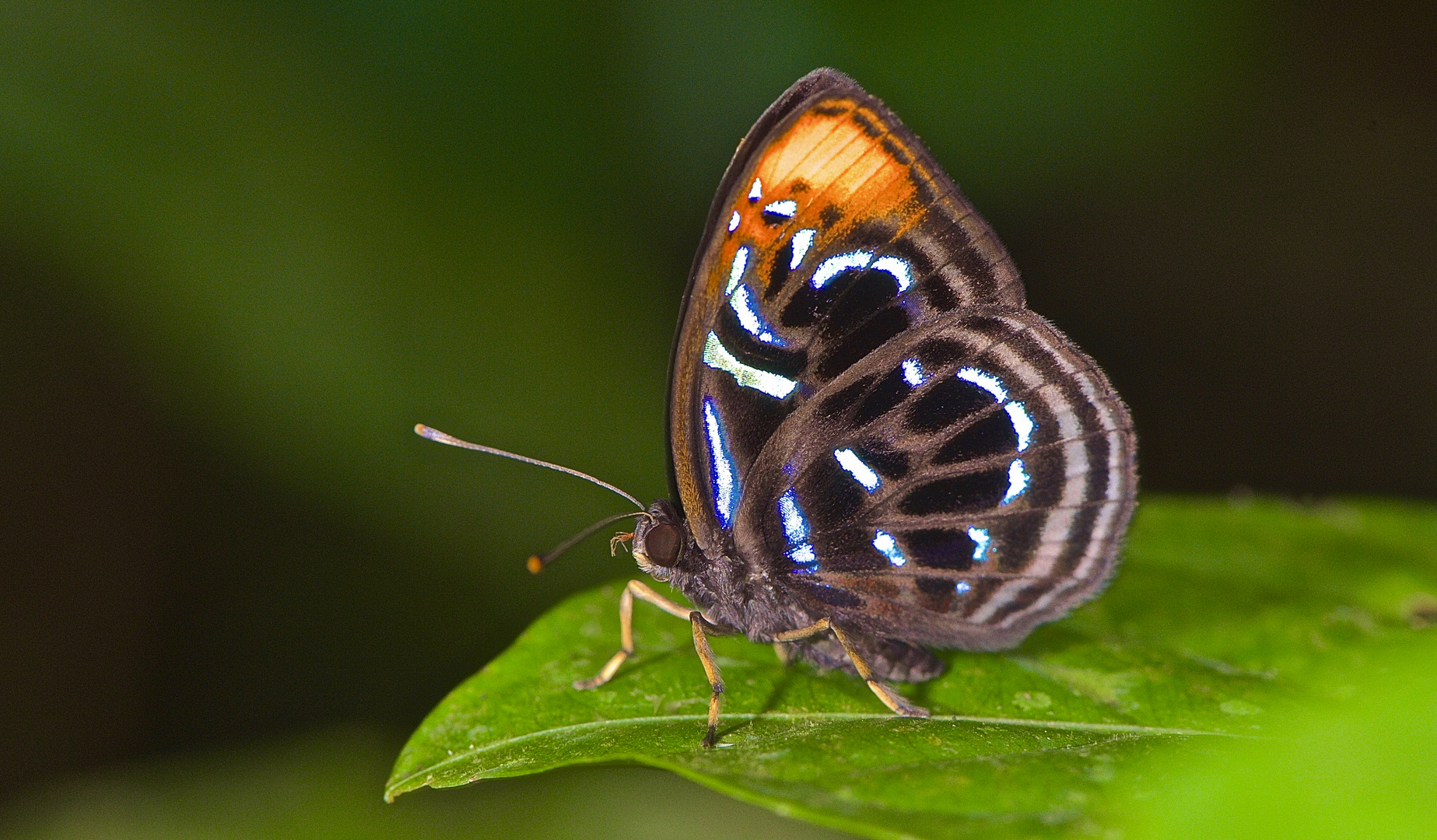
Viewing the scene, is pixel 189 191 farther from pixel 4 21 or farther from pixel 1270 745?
pixel 1270 745

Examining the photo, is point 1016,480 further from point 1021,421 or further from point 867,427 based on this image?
point 867,427

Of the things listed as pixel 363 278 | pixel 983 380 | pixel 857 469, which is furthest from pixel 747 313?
pixel 363 278

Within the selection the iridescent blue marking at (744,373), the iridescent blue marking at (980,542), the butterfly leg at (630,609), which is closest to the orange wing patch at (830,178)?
the iridescent blue marking at (744,373)

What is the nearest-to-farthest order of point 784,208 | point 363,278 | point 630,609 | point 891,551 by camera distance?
point 784,208 → point 891,551 → point 630,609 → point 363,278

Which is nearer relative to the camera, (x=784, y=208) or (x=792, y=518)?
(x=784, y=208)

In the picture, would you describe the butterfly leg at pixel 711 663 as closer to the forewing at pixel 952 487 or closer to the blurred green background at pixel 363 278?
the forewing at pixel 952 487

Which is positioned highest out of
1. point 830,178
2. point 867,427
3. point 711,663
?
point 830,178

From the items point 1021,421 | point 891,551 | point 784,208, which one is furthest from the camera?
point 891,551

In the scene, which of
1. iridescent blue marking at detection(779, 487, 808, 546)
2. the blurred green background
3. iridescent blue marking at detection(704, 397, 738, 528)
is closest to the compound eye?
iridescent blue marking at detection(704, 397, 738, 528)

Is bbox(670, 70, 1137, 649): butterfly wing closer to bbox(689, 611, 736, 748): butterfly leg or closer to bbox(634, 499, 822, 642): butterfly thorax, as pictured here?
bbox(634, 499, 822, 642): butterfly thorax
